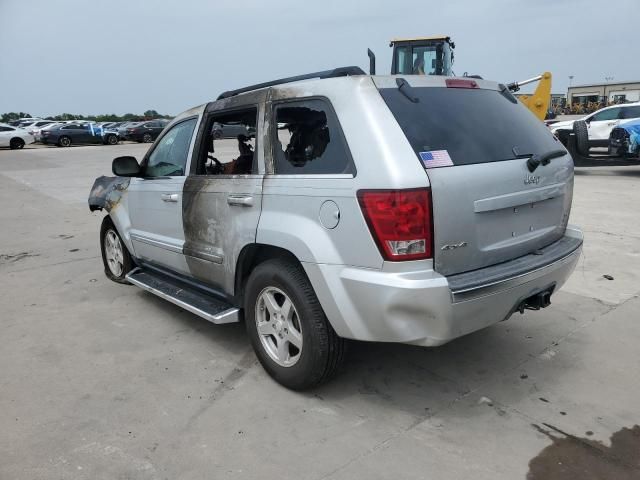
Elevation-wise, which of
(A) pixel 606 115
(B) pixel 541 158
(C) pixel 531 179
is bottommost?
(C) pixel 531 179

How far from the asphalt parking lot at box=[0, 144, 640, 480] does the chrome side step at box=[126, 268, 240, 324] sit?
32 centimetres

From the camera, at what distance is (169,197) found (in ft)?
13.6

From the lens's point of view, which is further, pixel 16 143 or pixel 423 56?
pixel 16 143

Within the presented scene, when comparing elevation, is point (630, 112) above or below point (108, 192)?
above

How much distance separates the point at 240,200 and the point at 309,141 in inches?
23.8

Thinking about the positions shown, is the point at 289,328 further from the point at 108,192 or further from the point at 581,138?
the point at 581,138

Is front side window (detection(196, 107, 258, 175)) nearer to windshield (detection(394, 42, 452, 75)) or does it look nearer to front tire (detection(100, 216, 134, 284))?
front tire (detection(100, 216, 134, 284))

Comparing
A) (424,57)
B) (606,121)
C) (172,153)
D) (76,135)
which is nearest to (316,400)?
(172,153)

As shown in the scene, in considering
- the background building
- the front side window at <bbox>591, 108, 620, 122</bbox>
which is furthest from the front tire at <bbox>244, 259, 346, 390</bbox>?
A: the background building

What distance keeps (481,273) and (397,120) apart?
0.91 m

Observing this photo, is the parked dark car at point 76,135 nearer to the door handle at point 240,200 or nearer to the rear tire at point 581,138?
the rear tire at point 581,138

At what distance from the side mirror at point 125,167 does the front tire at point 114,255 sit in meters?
0.89

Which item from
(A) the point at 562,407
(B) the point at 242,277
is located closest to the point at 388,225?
(B) the point at 242,277

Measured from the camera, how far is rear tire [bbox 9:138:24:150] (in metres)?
30.8
